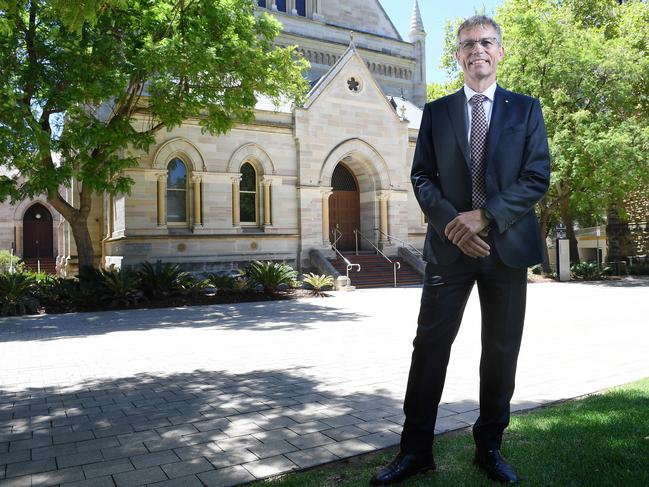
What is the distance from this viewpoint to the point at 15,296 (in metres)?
→ 14.0

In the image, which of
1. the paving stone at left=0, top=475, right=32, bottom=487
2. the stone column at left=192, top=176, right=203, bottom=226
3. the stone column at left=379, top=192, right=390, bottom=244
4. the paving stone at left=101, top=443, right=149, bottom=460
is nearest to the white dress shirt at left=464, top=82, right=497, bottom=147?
the paving stone at left=101, top=443, right=149, bottom=460

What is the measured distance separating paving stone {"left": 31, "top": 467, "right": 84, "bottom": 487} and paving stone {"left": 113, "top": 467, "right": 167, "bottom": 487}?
274mm

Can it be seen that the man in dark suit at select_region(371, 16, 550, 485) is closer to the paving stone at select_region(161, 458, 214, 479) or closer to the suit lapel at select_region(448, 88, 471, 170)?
the suit lapel at select_region(448, 88, 471, 170)

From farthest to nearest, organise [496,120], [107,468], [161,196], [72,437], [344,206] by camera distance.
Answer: [344,206], [161,196], [72,437], [107,468], [496,120]

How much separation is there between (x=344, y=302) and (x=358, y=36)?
2569cm

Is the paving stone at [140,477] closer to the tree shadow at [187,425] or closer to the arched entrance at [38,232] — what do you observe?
the tree shadow at [187,425]

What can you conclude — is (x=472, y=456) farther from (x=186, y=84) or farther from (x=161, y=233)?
(x=161, y=233)

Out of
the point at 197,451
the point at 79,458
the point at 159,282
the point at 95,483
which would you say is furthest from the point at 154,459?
the point at 159,282

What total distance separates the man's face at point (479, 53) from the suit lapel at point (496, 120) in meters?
0.11

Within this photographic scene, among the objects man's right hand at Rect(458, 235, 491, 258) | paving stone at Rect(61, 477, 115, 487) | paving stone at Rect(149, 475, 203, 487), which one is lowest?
paving stone at Rect(61, 477, 115, 487)

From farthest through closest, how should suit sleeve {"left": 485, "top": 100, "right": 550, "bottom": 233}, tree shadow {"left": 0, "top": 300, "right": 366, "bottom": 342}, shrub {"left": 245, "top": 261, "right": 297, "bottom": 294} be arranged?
shrub {"left": 245, "top": 261, "right": 297, "bottom": 294}, tree shadow {"left": 0, "top": 300, "right": 366, "bottom": 342}, suit sleeve {"left": 485, "top": 100, "right": 550, "bottom": 233}

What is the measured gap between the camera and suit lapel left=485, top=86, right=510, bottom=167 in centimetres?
317

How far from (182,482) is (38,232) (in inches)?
1521

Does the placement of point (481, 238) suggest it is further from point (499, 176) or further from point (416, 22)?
point (416, 22)
